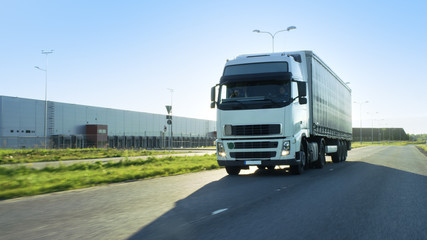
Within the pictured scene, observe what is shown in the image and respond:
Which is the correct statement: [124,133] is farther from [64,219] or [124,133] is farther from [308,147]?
[64,219]

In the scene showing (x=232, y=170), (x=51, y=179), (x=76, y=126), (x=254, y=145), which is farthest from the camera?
(x=76, y=126)

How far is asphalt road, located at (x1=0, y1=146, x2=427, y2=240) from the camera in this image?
4875 millimetres

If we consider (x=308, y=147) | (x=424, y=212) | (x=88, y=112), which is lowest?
(x=424, y=212)

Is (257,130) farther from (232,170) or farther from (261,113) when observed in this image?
(232,170)

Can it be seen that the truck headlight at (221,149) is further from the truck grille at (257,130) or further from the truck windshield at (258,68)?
the truck windshield at (258,68)

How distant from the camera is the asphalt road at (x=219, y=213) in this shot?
4.88 meters

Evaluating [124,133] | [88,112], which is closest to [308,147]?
[88,112]

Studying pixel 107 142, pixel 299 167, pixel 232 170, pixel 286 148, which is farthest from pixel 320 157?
pixel 107 142

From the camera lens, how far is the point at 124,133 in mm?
67562

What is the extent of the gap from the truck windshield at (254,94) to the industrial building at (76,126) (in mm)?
25794

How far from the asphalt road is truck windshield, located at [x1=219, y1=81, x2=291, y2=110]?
10.8ft

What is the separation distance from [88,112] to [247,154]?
51.0 metres

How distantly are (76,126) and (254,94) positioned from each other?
4926cm

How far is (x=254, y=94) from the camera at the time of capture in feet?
41.0
